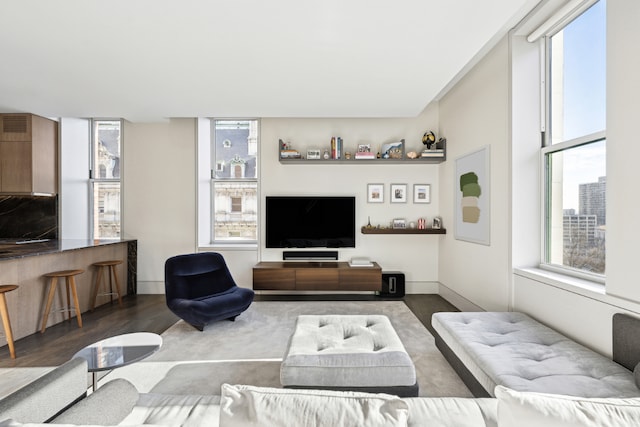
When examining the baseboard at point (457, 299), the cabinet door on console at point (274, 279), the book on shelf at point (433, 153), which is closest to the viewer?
the baseboard at point (457, 299)

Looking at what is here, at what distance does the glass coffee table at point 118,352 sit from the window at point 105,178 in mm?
3384

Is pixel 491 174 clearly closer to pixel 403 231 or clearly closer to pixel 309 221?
pixel 403 231

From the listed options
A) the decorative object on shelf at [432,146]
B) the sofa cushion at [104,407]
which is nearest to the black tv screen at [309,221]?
the decorative object on shelf at [432,146]

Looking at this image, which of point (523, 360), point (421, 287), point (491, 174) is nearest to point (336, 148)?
point (491, 174)

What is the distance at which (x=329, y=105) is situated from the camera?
358 centimetres

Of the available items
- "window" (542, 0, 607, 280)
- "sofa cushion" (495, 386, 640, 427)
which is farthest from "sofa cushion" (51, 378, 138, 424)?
"window" (542, 0, 607, 280)

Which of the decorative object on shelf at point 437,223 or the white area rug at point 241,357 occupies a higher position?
the decorative object on shelf at point 437,223

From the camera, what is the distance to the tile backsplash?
14.5ft

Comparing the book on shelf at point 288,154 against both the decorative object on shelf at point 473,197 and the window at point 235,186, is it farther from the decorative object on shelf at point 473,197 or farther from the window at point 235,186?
the decorative object on shelf at point 473,197

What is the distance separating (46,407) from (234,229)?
3681mm

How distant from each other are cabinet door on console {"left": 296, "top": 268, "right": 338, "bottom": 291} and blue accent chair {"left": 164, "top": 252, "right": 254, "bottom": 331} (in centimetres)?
83

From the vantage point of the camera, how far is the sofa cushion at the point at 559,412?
802mm

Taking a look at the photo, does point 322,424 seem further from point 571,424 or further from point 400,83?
point 400,83

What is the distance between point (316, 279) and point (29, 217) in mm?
4387
